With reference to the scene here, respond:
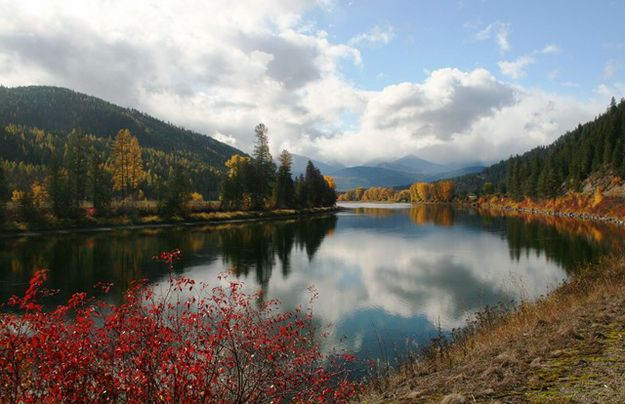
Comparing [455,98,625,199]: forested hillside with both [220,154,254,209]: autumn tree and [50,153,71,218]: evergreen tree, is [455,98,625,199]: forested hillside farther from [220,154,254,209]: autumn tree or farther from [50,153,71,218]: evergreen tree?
[50,153,71,218]: evergreen tree

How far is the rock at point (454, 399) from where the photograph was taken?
305 inches

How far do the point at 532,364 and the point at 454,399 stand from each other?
2.63m

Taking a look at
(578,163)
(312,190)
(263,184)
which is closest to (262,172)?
(263,184)

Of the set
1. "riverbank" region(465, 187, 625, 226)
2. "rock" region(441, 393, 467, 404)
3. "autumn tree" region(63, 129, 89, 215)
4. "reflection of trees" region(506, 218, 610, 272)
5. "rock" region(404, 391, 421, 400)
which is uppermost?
"autumn tree" region(63, 129, 89, 215)

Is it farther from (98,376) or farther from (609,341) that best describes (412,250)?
(98,376)

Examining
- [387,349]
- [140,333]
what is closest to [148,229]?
[387,349]

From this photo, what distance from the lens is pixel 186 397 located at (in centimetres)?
654

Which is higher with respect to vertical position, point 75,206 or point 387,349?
point 75,206

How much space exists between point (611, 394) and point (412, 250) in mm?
40261

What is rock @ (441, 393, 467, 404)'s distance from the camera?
7.73 metres

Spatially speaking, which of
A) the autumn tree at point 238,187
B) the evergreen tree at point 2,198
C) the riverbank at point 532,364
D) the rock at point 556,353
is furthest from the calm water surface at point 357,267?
the autumn tree at point 238,187

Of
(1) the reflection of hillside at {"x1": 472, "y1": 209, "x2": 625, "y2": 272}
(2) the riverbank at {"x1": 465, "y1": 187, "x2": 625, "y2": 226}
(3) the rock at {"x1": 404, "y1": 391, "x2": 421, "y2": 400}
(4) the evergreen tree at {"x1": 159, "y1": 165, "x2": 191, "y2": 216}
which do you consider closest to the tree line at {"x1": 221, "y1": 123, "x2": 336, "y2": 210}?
(4) the evergreen tree at {"x1": 159, "y1": 165, "x2": 191, "y2": 216}

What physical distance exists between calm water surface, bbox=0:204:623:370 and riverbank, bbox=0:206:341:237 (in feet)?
17.1

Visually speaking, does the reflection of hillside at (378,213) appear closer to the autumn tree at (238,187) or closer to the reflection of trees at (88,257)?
the autumn tree at (238,187)
